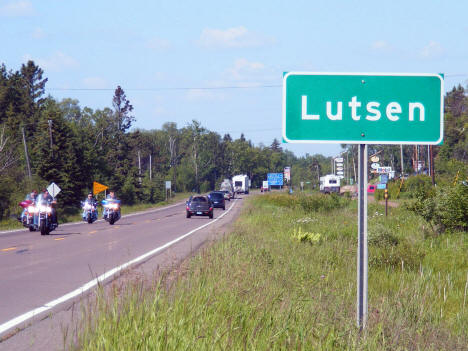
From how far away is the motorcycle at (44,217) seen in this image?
921 inches

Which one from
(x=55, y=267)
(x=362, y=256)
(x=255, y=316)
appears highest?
(x=362, y=256)

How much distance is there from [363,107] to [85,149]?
77444mm

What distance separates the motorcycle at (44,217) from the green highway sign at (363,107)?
64.9 ft

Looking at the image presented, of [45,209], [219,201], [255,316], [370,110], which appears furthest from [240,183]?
[370,110]

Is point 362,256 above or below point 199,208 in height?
above

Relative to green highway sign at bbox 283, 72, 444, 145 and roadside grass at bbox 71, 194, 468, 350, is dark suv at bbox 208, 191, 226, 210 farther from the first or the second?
green highway sign at bbox 283, 72, 444, 145

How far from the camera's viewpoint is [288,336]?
4.88 m

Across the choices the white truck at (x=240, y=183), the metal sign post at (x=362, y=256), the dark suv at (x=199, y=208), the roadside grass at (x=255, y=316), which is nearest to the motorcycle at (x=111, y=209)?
the dark suv at (x=199, y=208)

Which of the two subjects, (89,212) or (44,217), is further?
(89,212)

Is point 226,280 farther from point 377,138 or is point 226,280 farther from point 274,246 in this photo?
point 274,246

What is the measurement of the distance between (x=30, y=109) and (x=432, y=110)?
94049mm

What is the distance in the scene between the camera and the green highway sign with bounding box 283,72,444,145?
17.3 ft

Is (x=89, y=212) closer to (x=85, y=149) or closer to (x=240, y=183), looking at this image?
(x=85, y=149)

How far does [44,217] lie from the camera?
2353 centimetres
